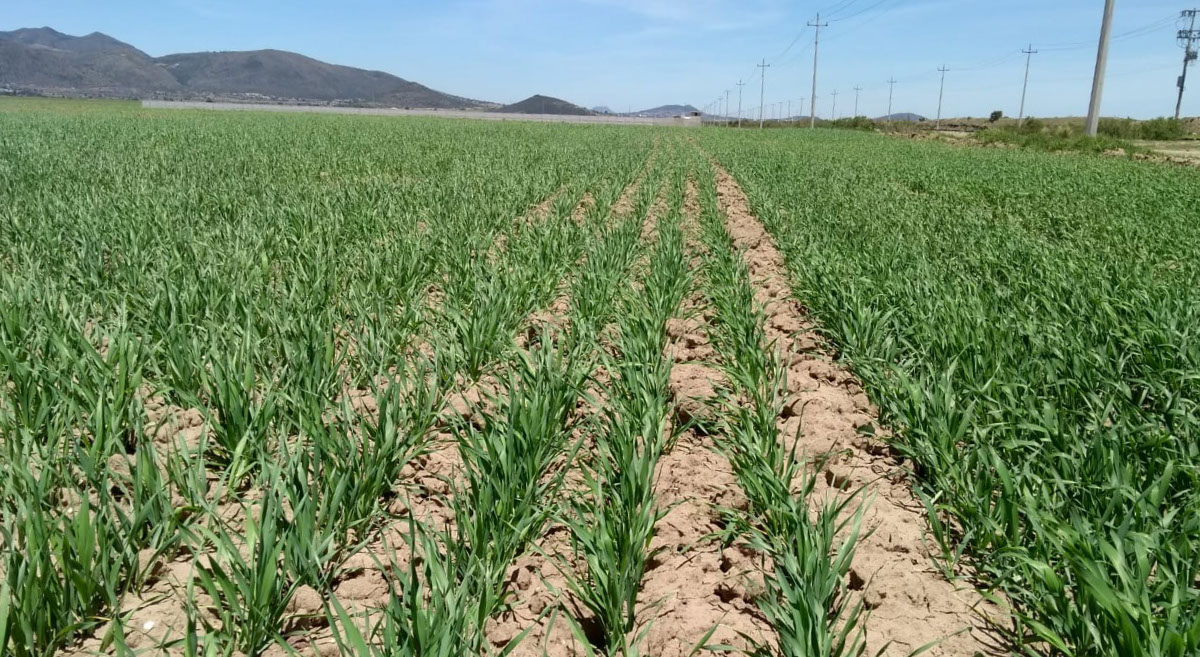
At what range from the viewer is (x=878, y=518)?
8.18ft

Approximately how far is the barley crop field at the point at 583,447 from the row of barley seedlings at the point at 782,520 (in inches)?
0.7

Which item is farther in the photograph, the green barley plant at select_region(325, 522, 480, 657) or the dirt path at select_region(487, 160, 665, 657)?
the dirt path at select_region(487, 160, 665, 657)

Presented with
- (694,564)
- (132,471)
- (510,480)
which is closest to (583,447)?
(510,480)

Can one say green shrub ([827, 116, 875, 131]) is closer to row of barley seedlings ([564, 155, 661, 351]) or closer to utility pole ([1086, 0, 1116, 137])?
utility pole ([1086, 0, 1116, 137])

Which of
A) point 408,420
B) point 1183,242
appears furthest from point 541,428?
point 1183,242

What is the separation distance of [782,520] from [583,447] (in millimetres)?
985

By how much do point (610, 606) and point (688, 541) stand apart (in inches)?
23.9

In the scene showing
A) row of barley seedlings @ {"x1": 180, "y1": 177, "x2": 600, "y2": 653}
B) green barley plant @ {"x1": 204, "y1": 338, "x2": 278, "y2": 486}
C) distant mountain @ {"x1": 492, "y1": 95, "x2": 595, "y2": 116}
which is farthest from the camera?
distant mountain @ {"x1": 492, "y1": 95, "x2": 595, "y2": 116}

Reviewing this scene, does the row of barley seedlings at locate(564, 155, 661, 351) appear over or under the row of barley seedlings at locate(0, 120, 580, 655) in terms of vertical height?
over

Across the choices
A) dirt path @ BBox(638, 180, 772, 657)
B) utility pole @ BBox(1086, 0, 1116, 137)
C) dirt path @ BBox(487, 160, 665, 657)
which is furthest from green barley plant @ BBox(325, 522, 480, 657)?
utility pole @ BBox(1086, 0, 1116, 137)

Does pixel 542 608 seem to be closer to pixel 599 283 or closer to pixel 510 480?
pixel 510 480

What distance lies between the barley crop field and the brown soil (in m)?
0.02

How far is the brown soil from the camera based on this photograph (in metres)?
1.96

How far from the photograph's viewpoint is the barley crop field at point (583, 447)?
1838 mm
